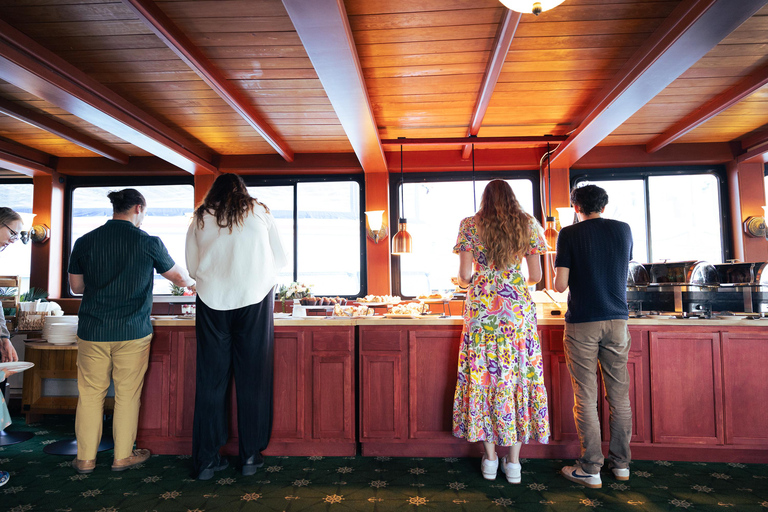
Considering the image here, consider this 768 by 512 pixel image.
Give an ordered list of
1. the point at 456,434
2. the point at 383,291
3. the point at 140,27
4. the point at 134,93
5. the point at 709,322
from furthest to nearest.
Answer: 1. the point at 383,291
2. the point at 134,93
3. the point at 140,27
4. the point at 709,322
5. the point at 456,434

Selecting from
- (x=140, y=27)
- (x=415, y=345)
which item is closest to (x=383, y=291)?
(x=415, y=345)

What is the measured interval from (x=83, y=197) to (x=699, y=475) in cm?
761

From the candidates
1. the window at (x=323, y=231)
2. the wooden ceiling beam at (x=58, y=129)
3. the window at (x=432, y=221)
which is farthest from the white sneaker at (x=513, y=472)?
the wooden ceiling beam at (x=58, y=129)

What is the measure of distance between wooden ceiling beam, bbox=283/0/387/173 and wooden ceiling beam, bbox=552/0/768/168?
2081 millimetres

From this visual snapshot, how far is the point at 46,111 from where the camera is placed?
14.8 feet

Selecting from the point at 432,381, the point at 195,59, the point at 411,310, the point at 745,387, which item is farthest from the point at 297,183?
the point at 745,387

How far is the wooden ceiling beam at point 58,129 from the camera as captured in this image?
4203mm

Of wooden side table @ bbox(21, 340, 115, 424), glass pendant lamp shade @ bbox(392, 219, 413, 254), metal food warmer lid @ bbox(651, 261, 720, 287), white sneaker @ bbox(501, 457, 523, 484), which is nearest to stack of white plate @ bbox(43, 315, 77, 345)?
wooden side table @ bbox(21, 340, 115, 424)

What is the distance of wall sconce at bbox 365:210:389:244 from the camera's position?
5723 mm

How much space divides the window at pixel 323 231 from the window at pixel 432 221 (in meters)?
0.58

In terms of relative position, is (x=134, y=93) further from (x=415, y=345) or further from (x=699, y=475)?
(x=699, y=475)

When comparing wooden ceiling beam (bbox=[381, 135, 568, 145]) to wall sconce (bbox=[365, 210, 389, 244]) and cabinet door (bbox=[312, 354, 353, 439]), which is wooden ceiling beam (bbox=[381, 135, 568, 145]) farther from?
cabinet door (bbox=[312, 354, 353, 439])

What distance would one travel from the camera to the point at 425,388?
2.81 m

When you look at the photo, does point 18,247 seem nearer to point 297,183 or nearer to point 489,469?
point 297,183
